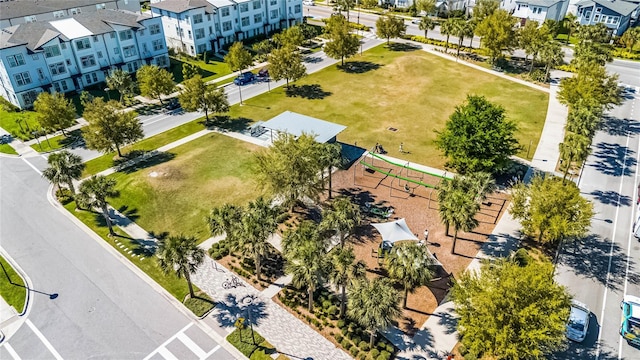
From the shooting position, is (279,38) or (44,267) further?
(279,38)

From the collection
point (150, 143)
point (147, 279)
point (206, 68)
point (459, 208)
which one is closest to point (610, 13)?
point (459, 208)

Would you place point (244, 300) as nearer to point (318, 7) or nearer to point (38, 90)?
point (38, 90)

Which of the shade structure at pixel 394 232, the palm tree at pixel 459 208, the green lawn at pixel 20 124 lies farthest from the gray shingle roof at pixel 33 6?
the palm tree at pixel 459 208

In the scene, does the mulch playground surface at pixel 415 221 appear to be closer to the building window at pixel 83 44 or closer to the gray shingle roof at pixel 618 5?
the building window at pixel 83 44

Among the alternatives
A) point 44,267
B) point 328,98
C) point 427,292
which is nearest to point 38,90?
point 44,267

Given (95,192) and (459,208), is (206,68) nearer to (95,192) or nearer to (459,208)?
(95,192)

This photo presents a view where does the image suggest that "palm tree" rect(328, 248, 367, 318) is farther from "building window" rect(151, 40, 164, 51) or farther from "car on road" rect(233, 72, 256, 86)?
"building window" rect(151, 40, 164, 51)
